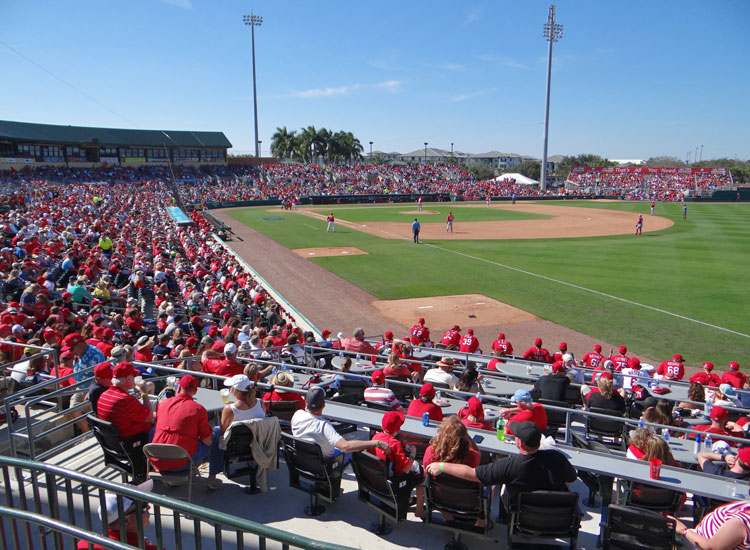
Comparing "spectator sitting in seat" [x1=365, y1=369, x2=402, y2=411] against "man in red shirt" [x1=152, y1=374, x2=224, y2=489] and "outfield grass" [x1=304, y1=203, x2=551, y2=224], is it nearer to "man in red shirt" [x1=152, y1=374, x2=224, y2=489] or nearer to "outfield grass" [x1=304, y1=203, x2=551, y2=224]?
"man in red shirt" [x1=152, y1=374, x2=224, y2=489]

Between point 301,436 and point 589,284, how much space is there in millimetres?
21343

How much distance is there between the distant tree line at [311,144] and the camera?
326 feet

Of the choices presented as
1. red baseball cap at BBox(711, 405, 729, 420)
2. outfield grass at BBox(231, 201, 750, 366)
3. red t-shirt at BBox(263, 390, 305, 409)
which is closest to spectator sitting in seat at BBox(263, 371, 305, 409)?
red t-shirt at BBox(263, 390, 305, 409)

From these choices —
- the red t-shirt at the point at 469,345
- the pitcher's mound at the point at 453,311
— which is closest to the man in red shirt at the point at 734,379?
the red t-shirt at the point at 469,345

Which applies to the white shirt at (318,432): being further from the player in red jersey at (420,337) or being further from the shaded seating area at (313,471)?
the player in red jersey at (420,337)

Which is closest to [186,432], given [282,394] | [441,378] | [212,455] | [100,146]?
[212,455]

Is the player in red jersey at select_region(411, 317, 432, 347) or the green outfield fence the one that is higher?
the green outfield fence

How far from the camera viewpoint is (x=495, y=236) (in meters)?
39.3

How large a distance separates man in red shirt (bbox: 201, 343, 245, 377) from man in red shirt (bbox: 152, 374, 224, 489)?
2.20m

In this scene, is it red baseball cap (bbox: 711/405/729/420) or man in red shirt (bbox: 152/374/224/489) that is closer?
man in red shirt (bbox: 152/374/224/489)

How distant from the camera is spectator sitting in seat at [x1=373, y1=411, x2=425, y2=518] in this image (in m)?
4.69

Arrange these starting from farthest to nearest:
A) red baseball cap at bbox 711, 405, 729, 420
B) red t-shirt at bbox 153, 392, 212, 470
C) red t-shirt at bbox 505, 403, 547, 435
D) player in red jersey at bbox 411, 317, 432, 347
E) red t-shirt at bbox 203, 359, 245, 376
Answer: player in red jersey at bbox 411, 317, 432, 347 < red t-shirt at bbox 203, 359, 245, 376 < red baseball cap at bbox 711, 405, 729, 420 < red t-shirt at bbox 505, 403, 547, 435 < red t-shirt at bbox 153, 392, 212, 470

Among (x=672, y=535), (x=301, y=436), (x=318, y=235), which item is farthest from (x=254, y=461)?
(x=318, y=235)

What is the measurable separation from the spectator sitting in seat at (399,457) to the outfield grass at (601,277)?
496 inches
